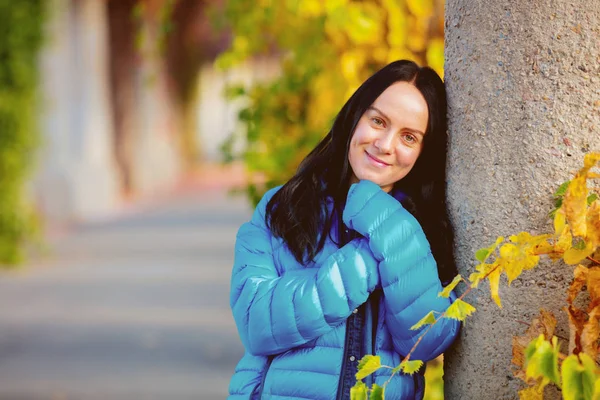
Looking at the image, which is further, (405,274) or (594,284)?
(405,274)

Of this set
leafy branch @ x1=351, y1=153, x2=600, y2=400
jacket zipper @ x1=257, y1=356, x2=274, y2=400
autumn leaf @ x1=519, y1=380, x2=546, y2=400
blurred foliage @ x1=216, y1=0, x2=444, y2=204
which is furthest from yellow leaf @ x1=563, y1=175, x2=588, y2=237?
blurred foliage @ x1=216, y1=0, x2=444, y2=204

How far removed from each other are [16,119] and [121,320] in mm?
3480

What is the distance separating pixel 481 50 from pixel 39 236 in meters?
8.19

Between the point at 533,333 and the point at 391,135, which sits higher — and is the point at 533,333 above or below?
below

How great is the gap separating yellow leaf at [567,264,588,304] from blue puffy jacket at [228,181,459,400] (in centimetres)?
32

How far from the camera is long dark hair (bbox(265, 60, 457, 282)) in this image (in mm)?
1828

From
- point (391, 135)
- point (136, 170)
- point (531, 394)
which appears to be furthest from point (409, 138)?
point (136, 170)

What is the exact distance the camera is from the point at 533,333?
1.54 m

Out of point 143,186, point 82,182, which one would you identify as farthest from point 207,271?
point 143,186

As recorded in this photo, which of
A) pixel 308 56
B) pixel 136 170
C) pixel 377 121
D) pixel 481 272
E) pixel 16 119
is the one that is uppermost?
pixel 136 170

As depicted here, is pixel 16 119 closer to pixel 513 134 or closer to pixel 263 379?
pixel 263 379

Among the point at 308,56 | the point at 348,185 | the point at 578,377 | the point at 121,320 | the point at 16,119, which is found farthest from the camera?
the point at 16,119

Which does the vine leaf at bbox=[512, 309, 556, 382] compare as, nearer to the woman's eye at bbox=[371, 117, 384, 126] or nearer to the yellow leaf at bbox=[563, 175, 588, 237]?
the yellow leaf at bbox=[563, 175, 588, 237]

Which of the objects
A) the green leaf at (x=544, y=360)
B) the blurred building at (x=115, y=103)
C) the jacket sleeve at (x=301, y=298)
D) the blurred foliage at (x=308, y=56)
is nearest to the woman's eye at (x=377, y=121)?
the jacket sleeve at (x=301, y=298)
